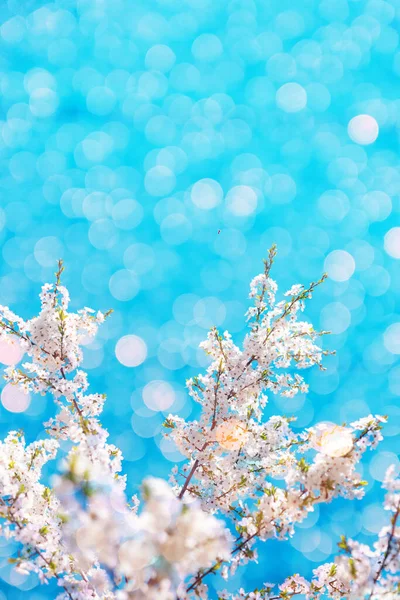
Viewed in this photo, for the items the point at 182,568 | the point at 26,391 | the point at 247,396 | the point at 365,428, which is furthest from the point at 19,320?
the point at 365,428

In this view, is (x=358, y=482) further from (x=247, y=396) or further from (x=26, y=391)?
(x=26, y=391)

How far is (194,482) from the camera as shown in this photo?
6.03m

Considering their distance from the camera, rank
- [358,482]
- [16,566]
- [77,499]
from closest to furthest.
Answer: [77,499] < [16,566] < [358,482]

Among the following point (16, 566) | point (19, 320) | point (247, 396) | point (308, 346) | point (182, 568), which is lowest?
point (16, 566)

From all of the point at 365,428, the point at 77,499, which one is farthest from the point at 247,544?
the point at 77,499

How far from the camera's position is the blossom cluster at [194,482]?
2381mm

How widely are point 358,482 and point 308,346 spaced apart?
2611 mm

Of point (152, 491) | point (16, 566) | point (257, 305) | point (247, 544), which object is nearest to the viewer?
point (152, 491)

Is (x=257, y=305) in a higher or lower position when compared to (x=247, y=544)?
higher

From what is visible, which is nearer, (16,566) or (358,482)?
(16,566)

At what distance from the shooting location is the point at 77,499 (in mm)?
2553

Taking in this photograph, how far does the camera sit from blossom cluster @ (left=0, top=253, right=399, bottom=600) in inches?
93.7

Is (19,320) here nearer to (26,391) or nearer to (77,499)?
(26,391)

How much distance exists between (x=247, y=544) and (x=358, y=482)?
5.09 ft
